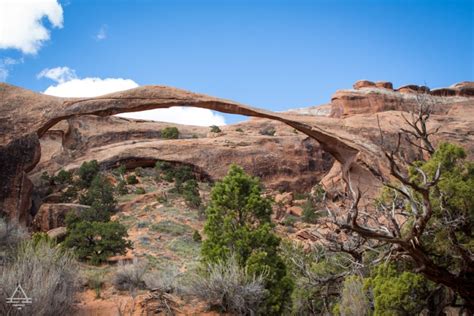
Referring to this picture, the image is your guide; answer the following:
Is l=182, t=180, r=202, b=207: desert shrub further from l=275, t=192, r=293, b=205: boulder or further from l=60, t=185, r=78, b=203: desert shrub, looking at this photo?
l=60, t=185, r=78, b=203: desert shrub

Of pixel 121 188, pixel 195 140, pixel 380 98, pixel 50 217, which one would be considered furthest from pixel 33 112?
pixel 380 98

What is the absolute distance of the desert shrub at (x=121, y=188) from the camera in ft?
81.4

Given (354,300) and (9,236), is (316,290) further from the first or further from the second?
(9,236)

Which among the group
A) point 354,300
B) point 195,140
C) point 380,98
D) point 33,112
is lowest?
point 354,300

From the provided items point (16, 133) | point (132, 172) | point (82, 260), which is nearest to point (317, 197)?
point (132, 172)

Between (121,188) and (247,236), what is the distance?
16.2 metres

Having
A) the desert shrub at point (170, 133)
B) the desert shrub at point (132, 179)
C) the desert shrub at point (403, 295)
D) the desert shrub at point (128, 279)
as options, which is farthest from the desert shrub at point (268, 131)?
the desert shrub at point (403, 295)

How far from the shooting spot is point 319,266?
37.3 feet

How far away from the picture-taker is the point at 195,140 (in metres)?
31.2

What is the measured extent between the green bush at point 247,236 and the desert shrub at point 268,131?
27.0 m

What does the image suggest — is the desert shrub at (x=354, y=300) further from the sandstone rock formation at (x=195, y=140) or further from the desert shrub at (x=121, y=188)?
the desert shrub at (x=121, y=188)

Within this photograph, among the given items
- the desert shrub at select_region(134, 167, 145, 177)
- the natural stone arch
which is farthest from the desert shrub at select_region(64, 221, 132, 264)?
the desert shrub at select_region(134, 167, 145, 177)

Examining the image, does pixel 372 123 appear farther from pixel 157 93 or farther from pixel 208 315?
pixel 208 315

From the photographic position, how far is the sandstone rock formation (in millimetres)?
13539
